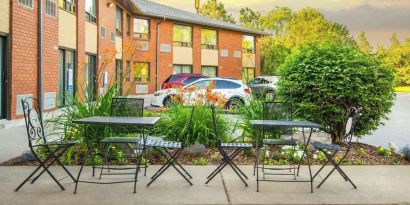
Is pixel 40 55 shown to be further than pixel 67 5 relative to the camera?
No

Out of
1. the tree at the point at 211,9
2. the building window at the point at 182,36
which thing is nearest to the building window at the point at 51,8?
the building window at the point at 182,36

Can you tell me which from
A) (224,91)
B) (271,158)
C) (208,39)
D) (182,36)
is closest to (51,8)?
(224,91)

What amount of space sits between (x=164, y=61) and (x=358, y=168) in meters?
27.8

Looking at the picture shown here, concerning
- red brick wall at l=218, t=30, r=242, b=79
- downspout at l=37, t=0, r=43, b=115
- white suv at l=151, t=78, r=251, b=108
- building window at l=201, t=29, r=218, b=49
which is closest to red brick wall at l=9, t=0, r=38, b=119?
downspout at l=37, t=0, r=43, b=115

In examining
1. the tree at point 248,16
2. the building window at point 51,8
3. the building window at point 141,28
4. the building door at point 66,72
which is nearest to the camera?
the building window at point 51,8

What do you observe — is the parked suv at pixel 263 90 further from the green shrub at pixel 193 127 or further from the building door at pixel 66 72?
the building door at pixel 66 72

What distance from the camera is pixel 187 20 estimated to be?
34875 millimetres

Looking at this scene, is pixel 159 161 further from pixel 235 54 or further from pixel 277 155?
pixel 235 54

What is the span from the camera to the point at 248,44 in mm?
42719

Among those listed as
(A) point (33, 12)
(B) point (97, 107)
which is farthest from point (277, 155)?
(A) point (33, 12)

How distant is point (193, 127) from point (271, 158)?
1.52 metres

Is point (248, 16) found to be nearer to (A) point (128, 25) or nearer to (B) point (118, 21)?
(A) point (128, 25)

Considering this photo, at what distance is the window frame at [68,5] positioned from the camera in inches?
730

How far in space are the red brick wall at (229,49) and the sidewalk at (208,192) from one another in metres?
32.5
